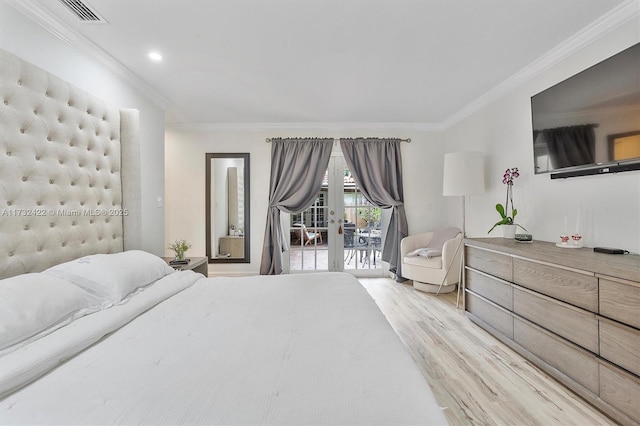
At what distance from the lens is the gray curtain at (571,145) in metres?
2.12

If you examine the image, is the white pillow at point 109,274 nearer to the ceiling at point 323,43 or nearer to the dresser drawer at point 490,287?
the ceiling at point 323,43

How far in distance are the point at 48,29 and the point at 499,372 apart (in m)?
3.92

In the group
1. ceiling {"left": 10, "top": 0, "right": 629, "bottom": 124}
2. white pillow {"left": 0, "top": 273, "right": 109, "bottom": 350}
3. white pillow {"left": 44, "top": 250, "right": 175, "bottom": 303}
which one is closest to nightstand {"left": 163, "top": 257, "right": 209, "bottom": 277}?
white pillow {"left": 44, "top": 250, "right": 175, "bottom": 303}

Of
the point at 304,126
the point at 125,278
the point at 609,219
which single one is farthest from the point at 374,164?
the point at 125,278

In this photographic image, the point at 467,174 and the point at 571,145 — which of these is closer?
the point at 571,145

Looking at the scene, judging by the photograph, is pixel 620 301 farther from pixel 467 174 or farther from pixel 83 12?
pixel 83 12

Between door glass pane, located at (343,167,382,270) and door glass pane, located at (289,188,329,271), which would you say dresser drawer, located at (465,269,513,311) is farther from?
door glass pane, located at (289,188,329,271)

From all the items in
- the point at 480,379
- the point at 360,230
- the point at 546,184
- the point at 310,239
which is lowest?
the point at 480,379

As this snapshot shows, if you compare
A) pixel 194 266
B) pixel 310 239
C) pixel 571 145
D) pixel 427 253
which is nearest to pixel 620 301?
pixel 571 145

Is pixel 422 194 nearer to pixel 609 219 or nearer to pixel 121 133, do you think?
pixel 609 219

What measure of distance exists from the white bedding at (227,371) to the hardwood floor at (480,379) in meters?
0.84

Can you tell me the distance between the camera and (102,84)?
2.48 meters

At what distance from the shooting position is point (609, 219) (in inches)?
82.7

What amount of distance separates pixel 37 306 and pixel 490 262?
308cm
